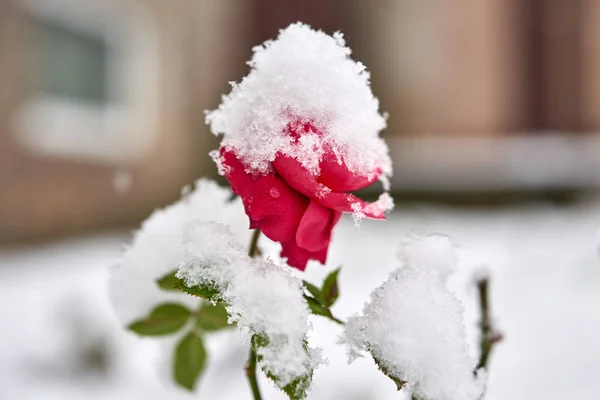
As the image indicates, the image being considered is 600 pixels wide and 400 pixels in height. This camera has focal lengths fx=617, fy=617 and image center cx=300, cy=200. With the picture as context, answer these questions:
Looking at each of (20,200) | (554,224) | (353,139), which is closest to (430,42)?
(554,224)

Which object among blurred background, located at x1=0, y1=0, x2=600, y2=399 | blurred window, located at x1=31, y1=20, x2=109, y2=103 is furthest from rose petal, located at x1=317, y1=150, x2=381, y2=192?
blurred window, located at x1=31, y1=20, x2=109, y2=103

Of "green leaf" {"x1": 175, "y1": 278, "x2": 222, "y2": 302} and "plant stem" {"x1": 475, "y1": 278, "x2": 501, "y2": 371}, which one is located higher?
"green leaf" {"x1": 175, "y1": 278, "x2": 222, "y2": 302}

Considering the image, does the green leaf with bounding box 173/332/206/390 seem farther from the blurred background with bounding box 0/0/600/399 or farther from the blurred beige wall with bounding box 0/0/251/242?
the blurred beige wall with bounding box 0/0/251/242

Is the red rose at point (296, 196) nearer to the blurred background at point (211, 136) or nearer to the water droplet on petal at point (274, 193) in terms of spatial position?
the water droplet on petal at point (274, 193)

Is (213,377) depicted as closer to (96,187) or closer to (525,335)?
(525,335)

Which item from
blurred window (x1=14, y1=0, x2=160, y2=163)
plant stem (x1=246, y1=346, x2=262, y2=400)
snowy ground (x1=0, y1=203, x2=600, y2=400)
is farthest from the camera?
blurred window (x1=14, y1=0, x2=160, y2=163)

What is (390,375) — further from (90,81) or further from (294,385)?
(90,81)

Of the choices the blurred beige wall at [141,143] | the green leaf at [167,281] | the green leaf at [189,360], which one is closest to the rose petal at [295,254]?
the green leaf at [167,281]
